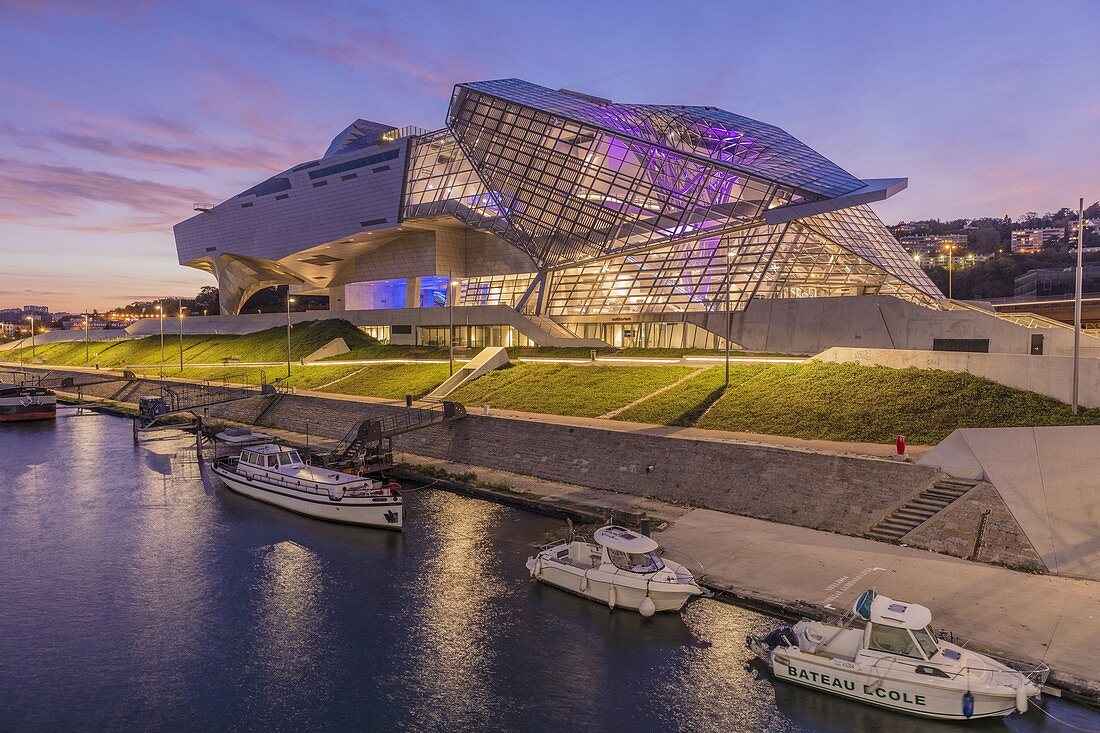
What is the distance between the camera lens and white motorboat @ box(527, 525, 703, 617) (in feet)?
61.7

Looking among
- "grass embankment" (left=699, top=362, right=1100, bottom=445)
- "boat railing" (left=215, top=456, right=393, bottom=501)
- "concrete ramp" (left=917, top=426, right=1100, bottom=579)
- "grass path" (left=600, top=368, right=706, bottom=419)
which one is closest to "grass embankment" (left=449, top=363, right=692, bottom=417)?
"grass path" (left=600, top=368, right=706, bottom=419)

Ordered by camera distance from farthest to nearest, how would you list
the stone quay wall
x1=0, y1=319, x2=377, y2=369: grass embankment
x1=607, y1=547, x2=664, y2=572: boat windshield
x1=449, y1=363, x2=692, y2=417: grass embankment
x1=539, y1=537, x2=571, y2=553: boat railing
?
1. x1=0, y1=319, x2=377, y2=369: grass embankment
2. x1=449, y1=363, x2=692, y2=417: grass embankment
3. x1=539, y1=537, x2=571, y2=553: boat railing
4. the stone quay wall
5. x1=607, y1=547, x2=664, y2=572: boat windshield

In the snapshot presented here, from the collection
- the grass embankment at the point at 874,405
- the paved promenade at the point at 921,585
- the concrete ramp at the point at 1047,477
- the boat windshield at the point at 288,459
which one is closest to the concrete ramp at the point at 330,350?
the boat windshield at the point at 288,459

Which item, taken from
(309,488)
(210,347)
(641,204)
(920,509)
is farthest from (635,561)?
(210,347)

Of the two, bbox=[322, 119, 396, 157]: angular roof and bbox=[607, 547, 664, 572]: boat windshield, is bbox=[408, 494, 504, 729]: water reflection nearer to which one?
bbox=[607, 547, 664, 572]: boat windshield

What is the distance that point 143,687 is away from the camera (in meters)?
15.8

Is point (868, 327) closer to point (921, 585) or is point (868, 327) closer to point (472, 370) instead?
point (921, 585)

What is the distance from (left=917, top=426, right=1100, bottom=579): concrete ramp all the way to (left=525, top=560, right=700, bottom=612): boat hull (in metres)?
10.6

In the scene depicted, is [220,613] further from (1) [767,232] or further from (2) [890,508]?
(1) [767,232]

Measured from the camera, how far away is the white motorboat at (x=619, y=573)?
Result: 18816mm

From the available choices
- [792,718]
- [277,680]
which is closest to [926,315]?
[792,718]

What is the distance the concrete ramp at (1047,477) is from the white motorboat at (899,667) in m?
7.03

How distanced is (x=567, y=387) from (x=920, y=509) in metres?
23.9

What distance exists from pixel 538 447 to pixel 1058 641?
22.4 meters
